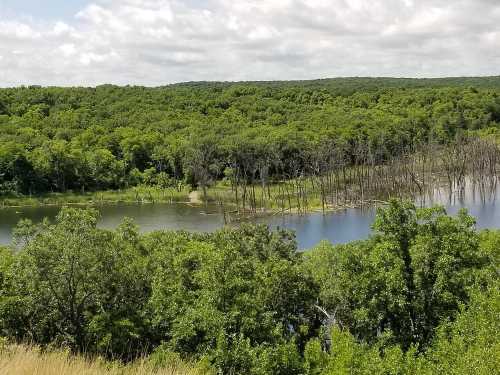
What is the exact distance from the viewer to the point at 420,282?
65.0 feet

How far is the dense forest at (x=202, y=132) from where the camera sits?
93562 millimetres

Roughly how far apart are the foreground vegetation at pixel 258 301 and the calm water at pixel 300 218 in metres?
32.5

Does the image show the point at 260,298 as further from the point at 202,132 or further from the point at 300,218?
the point at 202,132

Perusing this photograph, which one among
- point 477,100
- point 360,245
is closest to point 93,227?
point 360,245

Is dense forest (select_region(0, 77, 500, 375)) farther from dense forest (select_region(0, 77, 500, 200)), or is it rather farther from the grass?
the grass

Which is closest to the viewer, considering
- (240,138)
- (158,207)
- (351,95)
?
(158,207)

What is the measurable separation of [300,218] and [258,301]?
162 ft

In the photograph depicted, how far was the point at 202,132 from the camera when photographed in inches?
4412

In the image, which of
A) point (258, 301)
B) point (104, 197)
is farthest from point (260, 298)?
point (104, 197)

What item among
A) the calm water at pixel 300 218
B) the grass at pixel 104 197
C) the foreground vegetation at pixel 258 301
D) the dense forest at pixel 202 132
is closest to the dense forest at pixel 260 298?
the foreground vegetation at pixel 258 301

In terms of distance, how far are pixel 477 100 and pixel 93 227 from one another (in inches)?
5466

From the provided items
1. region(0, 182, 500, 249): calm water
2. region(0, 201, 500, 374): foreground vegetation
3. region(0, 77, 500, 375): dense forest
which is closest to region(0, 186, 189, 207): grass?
region(0, 182, 500, 249): calm water

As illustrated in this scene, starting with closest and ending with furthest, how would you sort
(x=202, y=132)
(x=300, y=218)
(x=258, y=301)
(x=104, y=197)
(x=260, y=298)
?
1. (x=258, y=301)
2. (x=260, y=298)
3. (x=300, y=218)
4. (x=104, y=197)
5. (x=202, y=132)

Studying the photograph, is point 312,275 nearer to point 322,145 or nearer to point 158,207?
point 158,207
